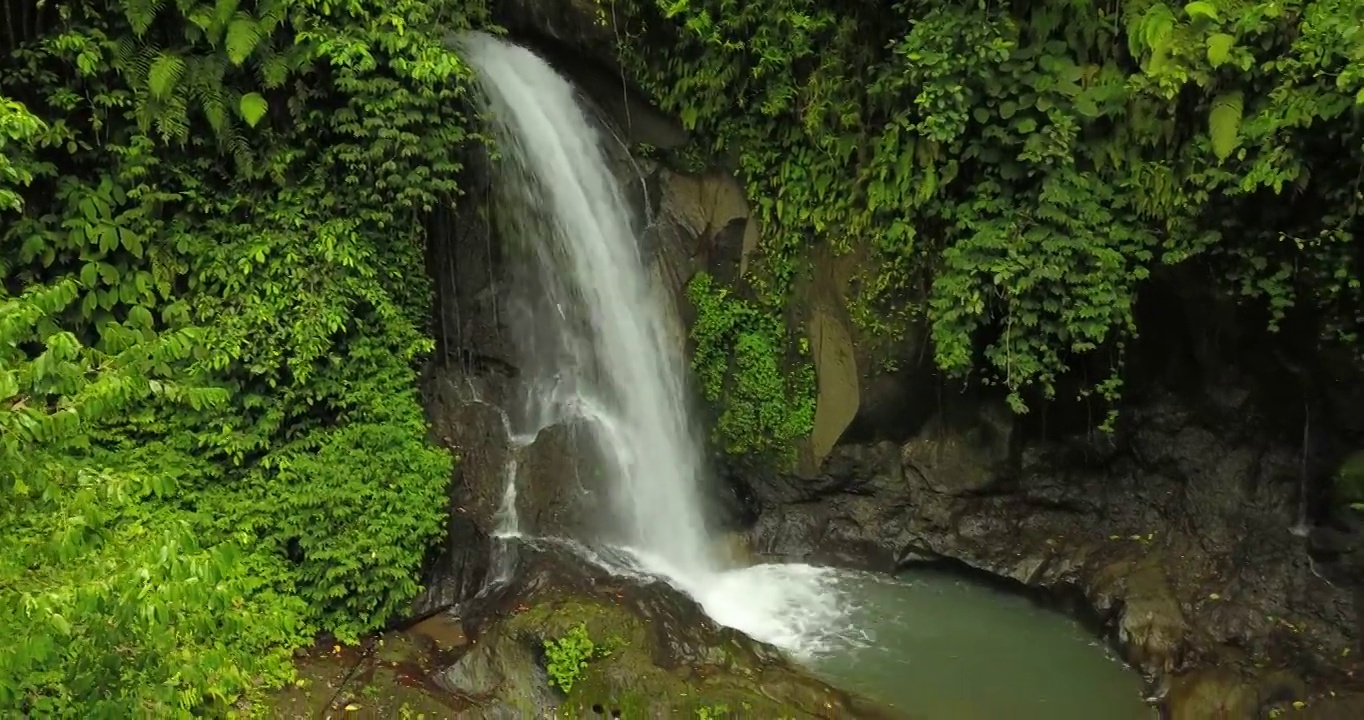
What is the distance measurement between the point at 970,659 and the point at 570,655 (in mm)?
3524

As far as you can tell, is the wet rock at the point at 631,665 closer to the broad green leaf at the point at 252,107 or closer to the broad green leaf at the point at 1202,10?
the broad green leaf at the point at 252,107

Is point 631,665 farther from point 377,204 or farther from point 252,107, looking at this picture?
point 252,107

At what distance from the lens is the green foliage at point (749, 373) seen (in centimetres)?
963

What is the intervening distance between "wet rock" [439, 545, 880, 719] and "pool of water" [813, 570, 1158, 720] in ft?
2.14

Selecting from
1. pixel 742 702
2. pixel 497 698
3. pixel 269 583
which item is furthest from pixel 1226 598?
pixel 269 583

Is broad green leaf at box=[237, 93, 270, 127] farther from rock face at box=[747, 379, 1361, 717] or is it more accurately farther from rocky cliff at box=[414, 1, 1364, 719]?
rock face at box=[747, 379, 1361, 717]

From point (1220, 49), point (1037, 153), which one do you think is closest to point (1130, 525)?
point (1037, 153)

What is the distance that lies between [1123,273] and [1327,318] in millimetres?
1618

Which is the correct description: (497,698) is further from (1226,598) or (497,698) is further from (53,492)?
(1226,598)

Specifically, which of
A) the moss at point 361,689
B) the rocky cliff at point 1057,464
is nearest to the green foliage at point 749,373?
the rocky cliff at point 1057,464

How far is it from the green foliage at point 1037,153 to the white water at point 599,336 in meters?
1.32

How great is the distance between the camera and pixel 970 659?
8156 millimetres

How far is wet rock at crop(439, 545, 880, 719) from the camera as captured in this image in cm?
694

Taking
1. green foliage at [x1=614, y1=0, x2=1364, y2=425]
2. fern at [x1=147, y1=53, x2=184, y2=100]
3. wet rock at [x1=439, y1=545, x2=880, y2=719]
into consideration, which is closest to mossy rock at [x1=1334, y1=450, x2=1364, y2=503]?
green foliage at [x1=614, y1=0, x2=1364, y2=425]
